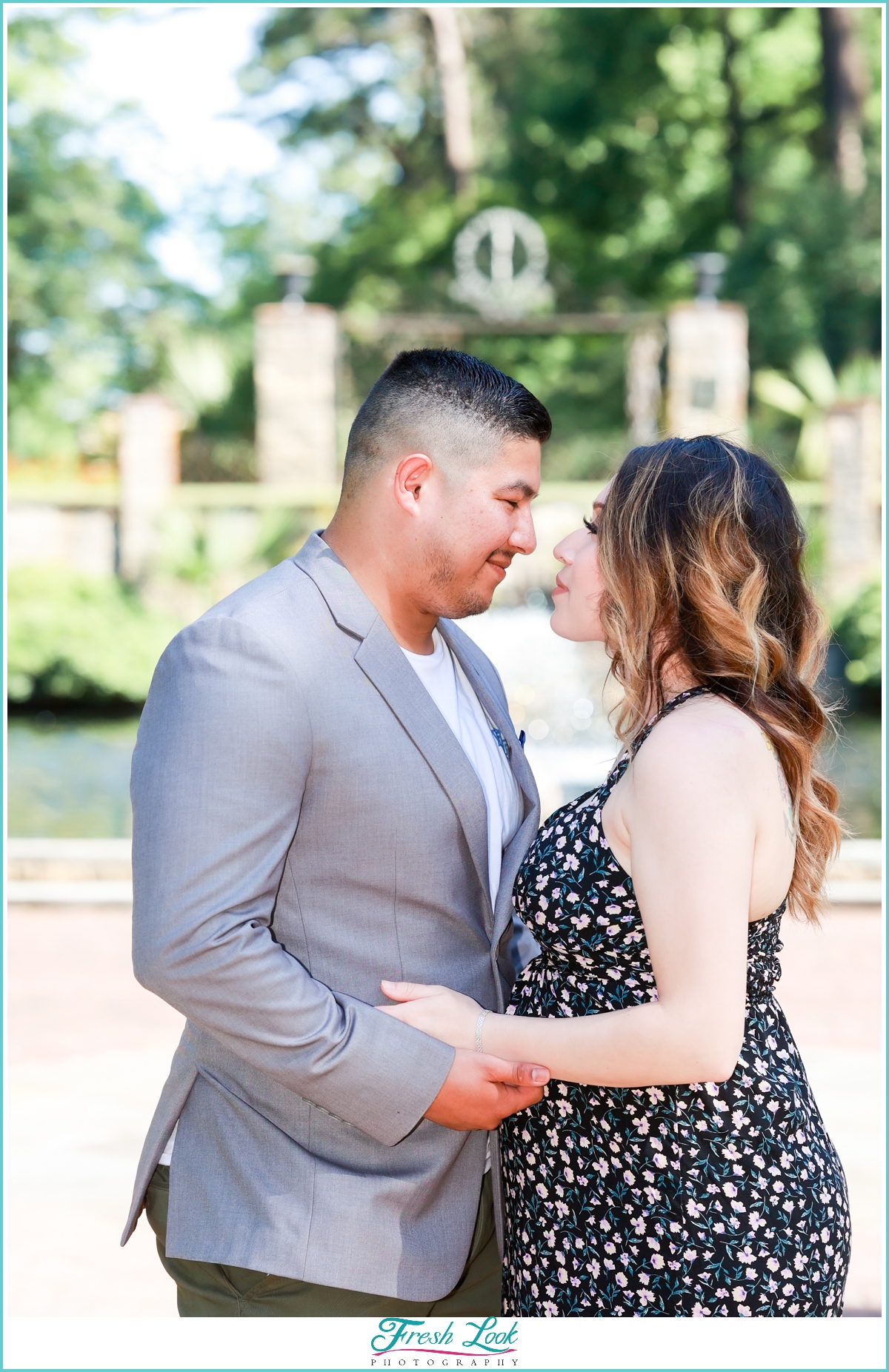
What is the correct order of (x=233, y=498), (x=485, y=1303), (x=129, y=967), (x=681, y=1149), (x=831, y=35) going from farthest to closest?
(x=831, y=35) < (x=233, y=498) < (x=129, y=967) < (x=485, y=1303) < (x=681, y=1149)

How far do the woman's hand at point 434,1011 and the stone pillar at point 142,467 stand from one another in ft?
60.3

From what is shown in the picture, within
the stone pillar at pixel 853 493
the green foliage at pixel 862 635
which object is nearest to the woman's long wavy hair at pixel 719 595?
the green foliage at pixel 862 635

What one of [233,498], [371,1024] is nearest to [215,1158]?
[371,1024]

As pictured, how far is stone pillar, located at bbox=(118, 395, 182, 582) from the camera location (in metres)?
20.2

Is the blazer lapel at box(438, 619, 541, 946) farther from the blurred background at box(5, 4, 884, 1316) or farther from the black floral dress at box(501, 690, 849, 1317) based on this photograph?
the blurred background at box(5, 4, 884, 1316)

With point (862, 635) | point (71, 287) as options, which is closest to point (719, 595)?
point (862, 635)

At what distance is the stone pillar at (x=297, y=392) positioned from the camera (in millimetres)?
20812

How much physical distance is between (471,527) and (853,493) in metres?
18.1

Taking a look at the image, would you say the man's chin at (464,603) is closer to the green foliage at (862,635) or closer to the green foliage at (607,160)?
the green foliage at (862,635)

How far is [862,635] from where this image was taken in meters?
18.2

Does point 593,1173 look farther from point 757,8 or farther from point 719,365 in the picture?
point 757,8

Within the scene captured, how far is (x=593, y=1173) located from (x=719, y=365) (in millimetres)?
20050

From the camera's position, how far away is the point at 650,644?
8.02 ft

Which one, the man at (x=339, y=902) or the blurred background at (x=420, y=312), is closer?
the man at (x=339, y=902)
